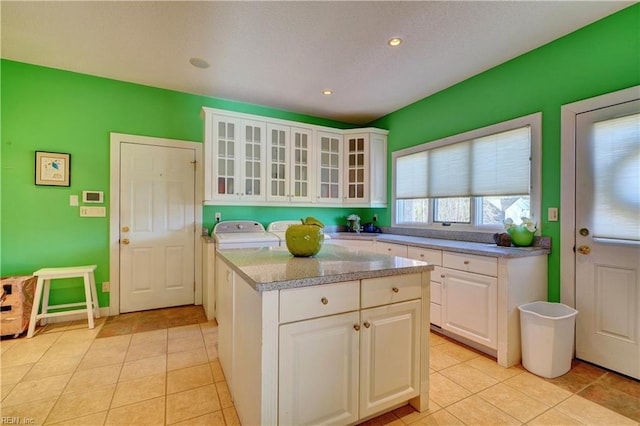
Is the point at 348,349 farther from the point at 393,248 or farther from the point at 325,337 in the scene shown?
the point at 393,248

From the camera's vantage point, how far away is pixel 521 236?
239cm

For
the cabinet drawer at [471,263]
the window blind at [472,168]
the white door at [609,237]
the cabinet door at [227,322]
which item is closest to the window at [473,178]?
the window blind at [472,168]

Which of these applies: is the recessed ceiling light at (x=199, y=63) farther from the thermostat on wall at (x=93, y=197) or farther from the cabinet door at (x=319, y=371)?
the cabinet door at (x=319, y=371)

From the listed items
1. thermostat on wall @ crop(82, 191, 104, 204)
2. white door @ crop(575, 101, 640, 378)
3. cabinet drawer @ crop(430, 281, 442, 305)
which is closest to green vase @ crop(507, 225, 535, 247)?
white door @ crop(575, 101, 640, 378)

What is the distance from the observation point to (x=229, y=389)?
6.00ft

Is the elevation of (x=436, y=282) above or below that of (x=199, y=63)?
below

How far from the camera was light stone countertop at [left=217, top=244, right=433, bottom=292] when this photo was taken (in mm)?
1215

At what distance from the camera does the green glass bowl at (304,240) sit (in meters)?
1.70

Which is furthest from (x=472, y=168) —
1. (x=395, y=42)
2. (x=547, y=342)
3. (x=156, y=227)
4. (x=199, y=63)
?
(x=156, y=227)

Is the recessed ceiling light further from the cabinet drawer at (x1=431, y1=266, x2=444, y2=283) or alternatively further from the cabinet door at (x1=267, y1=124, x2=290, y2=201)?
the cabinet drawer at (x1=431, y1=266, x2=444, y2=283)

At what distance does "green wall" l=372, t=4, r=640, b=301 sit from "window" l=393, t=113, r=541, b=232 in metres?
0.10

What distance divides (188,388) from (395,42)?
3.05 metres

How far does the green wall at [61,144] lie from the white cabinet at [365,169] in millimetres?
2317

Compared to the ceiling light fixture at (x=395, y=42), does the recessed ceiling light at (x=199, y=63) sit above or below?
above
